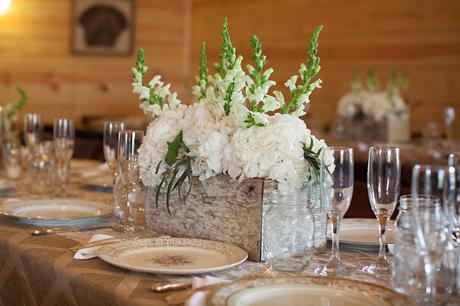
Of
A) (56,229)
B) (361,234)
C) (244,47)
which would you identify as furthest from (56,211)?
(244,47)

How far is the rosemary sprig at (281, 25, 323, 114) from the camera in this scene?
1.62m

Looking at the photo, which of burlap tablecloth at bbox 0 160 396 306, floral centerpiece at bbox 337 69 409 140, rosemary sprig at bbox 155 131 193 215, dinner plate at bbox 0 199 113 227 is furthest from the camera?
floral centerpiece at bbox 337 69 409 140

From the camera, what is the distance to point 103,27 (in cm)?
640

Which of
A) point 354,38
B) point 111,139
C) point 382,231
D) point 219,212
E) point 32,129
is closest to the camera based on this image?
point 382,231

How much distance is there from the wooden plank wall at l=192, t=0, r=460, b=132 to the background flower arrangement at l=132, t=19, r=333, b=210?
3.54m

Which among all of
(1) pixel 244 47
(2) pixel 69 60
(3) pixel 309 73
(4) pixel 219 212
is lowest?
(4) pixel 219 212

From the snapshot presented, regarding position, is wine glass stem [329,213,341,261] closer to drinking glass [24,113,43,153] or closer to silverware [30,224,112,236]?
silverware [30,224,112,236]

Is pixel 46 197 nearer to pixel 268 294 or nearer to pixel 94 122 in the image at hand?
pixel 268 294

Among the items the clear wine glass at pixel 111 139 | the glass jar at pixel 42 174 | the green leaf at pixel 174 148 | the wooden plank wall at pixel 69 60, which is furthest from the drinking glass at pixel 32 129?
the wooden plank wall at pixel 69 60

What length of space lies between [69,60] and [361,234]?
472 cm

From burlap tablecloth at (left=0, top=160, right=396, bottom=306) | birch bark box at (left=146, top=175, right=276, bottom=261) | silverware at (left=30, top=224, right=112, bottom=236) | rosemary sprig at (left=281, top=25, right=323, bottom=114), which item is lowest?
burlap tablecloth at (left=0, top=160, right=396, bottom=306)

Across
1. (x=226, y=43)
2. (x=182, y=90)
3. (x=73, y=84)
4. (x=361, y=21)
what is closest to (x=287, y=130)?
(x=226, y=43)

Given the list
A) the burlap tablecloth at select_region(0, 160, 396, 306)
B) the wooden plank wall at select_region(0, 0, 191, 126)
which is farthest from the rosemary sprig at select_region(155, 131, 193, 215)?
the wooden plank wall at select_region(0, 0, 191, 126)

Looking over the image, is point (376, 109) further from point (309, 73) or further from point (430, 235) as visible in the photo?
point (430, 235)
